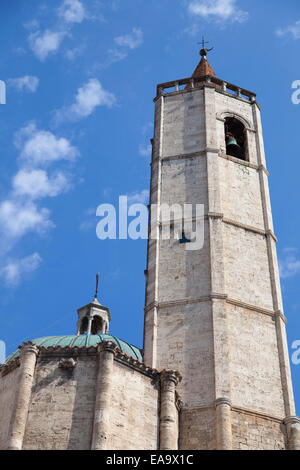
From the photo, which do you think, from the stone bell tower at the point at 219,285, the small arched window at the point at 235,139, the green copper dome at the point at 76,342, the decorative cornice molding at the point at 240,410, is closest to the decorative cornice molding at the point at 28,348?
the green copper dome at the point at 76,342

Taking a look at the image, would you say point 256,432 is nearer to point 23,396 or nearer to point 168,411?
point 168,411

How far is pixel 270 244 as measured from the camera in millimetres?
28734

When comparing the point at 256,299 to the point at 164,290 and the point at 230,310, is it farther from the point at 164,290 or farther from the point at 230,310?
the point at 164,290

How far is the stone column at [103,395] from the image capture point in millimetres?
19734

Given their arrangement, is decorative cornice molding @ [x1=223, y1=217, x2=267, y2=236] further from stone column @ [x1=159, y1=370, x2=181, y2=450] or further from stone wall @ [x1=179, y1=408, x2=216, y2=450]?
stone wall @ [x1=179, y1=408, x2=216, y2=450]

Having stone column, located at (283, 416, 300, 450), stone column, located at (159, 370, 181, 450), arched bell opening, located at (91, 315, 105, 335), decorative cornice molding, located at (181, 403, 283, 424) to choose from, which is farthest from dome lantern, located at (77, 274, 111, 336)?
stone column, located at (283, 416, 300, 450)

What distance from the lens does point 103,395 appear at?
2056 centimetres

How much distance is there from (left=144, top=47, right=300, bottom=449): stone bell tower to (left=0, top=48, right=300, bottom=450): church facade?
44 millimetres

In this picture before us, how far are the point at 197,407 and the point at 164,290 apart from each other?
200 inches

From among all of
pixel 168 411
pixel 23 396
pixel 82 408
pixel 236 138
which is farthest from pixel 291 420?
pixel 236 138

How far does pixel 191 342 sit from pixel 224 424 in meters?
3.57

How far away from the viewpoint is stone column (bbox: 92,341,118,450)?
1973 centimetres

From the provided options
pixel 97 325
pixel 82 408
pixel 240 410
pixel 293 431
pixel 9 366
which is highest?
pixel 97 325

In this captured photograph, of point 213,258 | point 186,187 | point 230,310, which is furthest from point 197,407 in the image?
point 186,187
